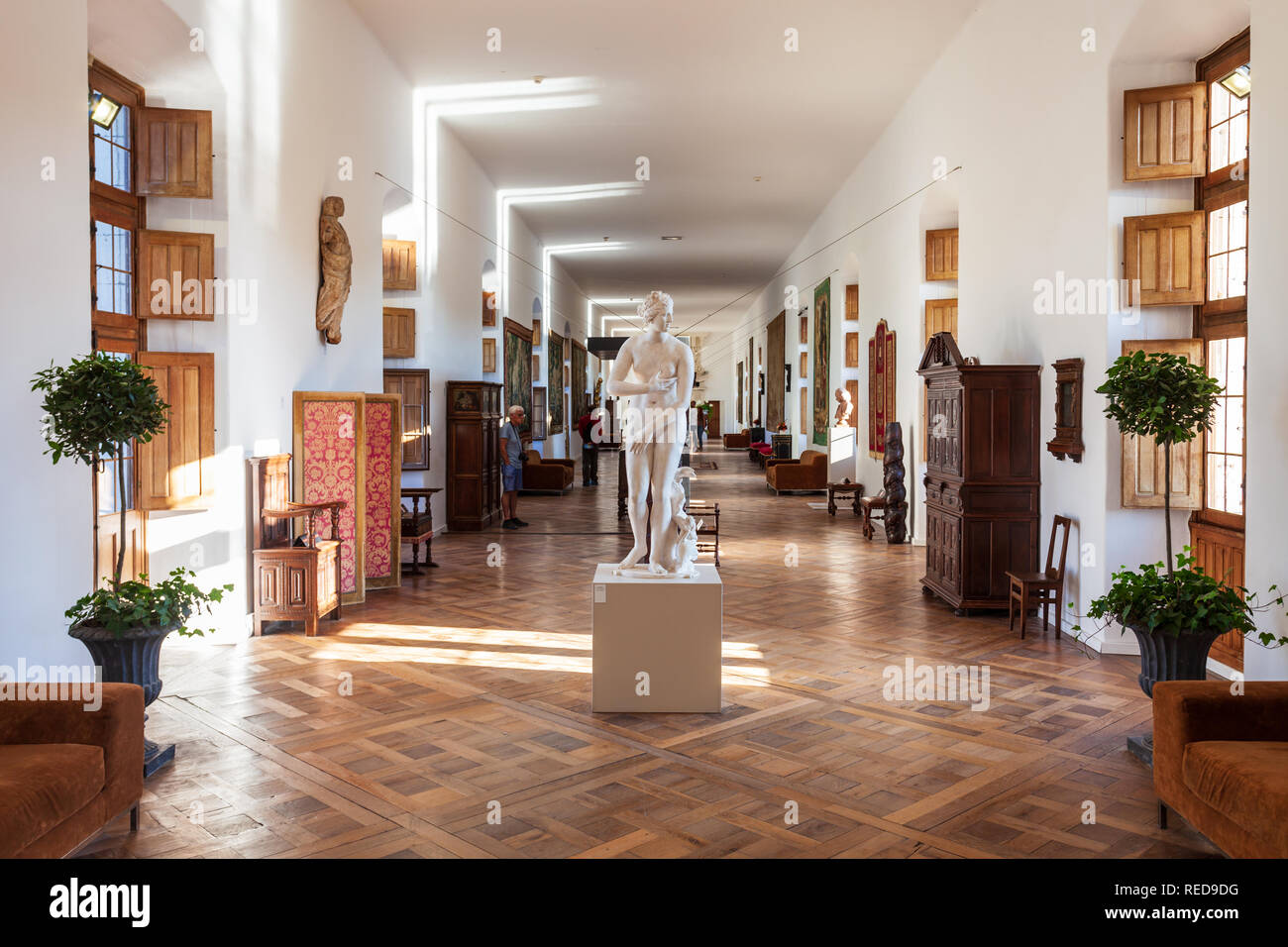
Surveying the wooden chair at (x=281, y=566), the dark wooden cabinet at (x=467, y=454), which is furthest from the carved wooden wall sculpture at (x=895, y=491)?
the wooden chair at (x=281, y=566)

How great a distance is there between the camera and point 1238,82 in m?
6.64

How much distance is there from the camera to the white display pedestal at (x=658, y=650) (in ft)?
18.6

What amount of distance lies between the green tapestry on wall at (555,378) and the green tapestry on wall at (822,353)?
6182 millimetres

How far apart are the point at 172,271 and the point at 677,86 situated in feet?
22.8

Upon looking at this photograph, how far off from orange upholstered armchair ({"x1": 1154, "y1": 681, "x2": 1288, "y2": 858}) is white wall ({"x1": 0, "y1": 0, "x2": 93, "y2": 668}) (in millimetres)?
5273

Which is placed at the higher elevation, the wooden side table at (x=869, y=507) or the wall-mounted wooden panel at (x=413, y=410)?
the wall-mounted wooden panel at (x=413, y=410)

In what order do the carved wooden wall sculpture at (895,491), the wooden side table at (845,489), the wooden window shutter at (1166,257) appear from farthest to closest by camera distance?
1. the wooden side table at (845,489)
2. the carved wooden wall sculpture at (895,491)
3. the wooden window shutter at (1166,257)

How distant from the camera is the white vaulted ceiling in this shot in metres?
10.1

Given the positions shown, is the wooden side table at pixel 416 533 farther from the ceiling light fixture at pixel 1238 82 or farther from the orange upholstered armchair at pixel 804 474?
the orange upholstered armchair at pixel 804 474

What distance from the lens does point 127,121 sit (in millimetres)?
7383

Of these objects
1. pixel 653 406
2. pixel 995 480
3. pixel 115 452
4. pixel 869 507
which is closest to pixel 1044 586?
pixel 995 480

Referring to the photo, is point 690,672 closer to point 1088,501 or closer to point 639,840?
point 639,840

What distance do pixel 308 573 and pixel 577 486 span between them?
14173 mm

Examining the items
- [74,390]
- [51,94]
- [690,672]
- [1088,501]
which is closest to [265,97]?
[51,94]
